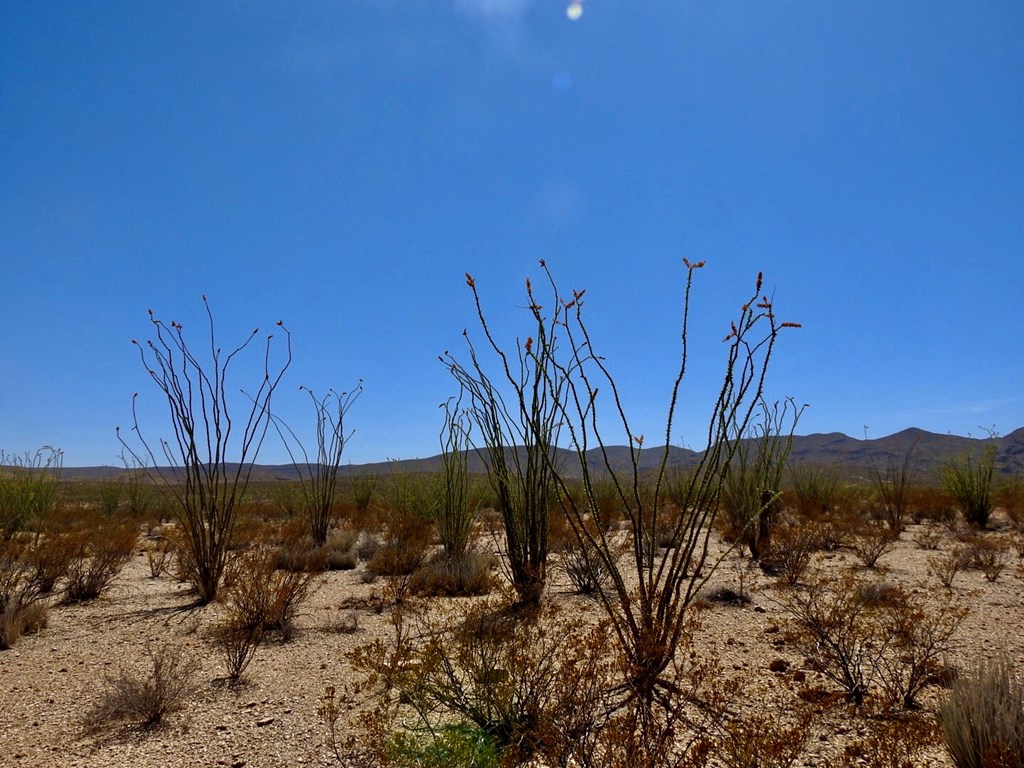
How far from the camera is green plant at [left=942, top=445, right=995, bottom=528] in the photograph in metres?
11.2

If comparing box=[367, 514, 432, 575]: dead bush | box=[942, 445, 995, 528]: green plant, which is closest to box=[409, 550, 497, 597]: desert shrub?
box=[367, 514, 432, 575]: dead bush

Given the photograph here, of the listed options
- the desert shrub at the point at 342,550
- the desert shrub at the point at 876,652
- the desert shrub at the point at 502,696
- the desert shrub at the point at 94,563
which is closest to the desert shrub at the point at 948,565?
the desert shrub at the point at 876,652

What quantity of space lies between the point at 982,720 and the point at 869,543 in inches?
243

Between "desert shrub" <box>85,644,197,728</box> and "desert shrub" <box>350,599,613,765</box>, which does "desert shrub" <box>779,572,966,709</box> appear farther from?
"desert shrub" <box>85,644,197,728</box>

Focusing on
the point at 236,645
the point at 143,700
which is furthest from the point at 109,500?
the point at 143,700

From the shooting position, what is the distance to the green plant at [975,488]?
11172 mm

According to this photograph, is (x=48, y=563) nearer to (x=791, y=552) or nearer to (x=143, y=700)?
(x=143, y=700)

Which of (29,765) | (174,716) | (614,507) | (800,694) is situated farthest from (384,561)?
(614,507)

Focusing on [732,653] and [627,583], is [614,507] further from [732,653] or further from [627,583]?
[732,653]

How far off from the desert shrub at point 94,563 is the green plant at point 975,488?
1388 cm

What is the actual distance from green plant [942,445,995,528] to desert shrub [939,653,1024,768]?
34.6 ft

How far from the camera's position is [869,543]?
317 inches

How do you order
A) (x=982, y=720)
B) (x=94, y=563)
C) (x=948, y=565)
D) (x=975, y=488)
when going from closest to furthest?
(x=982, y=720)
(x=94, y=563)
(x=948, y=565)
(x=975, y=488)

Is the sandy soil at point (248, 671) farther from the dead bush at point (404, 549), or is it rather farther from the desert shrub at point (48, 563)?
the desert shrub at point (48, 563)
